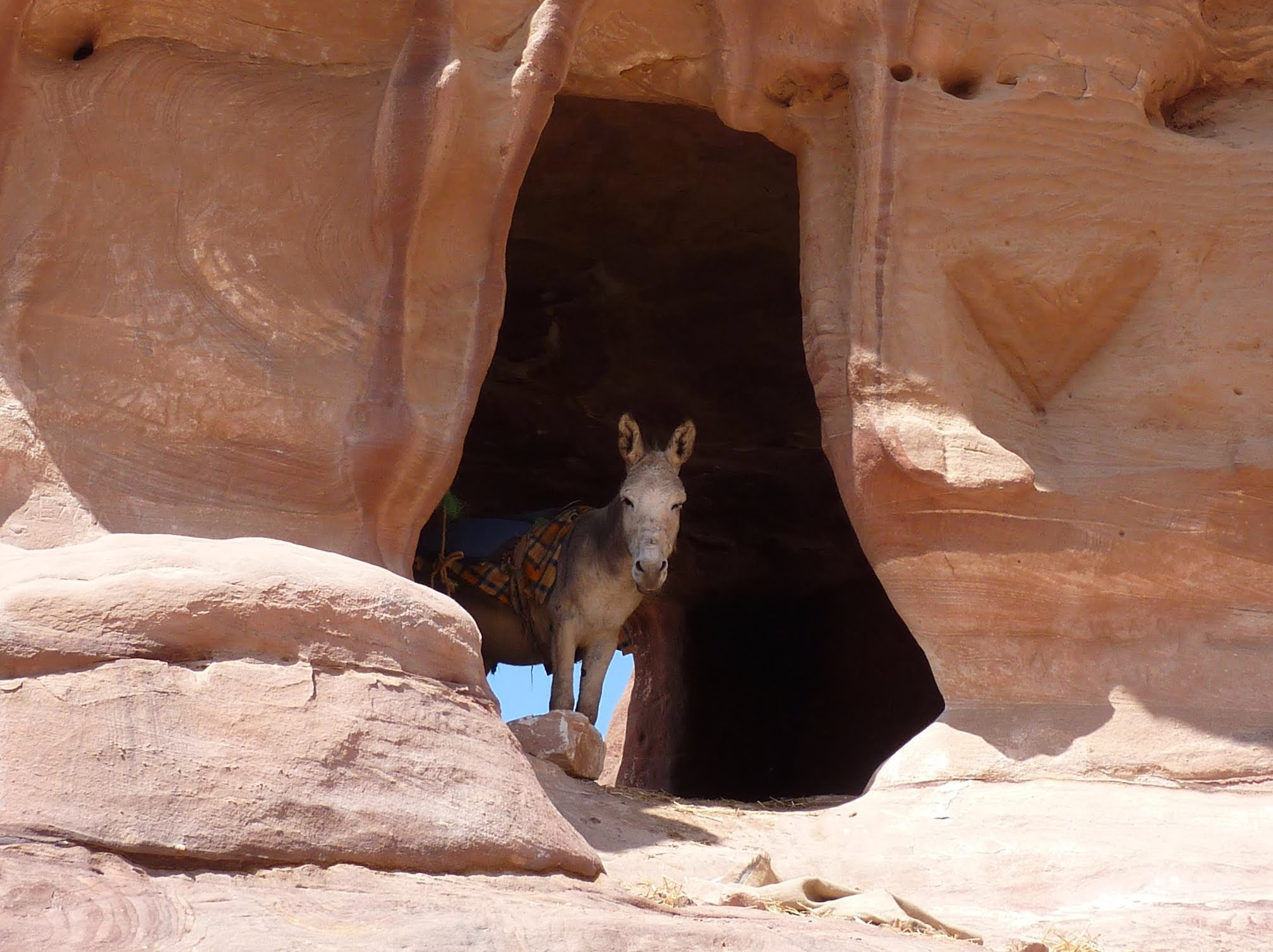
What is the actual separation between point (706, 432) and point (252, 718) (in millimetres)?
7848

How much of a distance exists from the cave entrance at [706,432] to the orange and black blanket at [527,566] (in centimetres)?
178

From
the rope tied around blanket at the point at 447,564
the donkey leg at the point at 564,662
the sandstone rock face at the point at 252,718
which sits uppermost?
the rope tied around blanket at the point at 447,564

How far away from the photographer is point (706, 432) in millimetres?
12234

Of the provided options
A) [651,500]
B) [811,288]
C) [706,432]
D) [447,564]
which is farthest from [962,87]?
[447,564]

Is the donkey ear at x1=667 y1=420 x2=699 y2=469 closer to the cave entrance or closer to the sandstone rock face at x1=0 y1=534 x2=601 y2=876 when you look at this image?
the cave entrance

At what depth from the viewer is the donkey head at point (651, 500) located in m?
8.26

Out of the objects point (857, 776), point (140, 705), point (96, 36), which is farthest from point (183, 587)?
point (857, 776)

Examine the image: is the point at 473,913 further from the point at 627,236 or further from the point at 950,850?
the point at 627,236

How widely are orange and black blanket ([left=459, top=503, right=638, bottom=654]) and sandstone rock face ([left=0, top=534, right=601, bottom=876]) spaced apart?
4.45 m

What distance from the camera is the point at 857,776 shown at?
12.0 m

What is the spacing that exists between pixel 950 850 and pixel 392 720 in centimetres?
307

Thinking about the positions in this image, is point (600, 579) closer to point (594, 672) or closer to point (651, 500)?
point (594, 672)

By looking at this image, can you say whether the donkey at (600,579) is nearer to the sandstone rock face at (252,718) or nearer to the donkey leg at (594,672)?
the donkey leg at (594,672)

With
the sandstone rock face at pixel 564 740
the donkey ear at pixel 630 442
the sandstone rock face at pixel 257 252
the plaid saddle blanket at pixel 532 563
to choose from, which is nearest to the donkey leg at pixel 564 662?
the plaid saddle blanket at pixel 532 563
